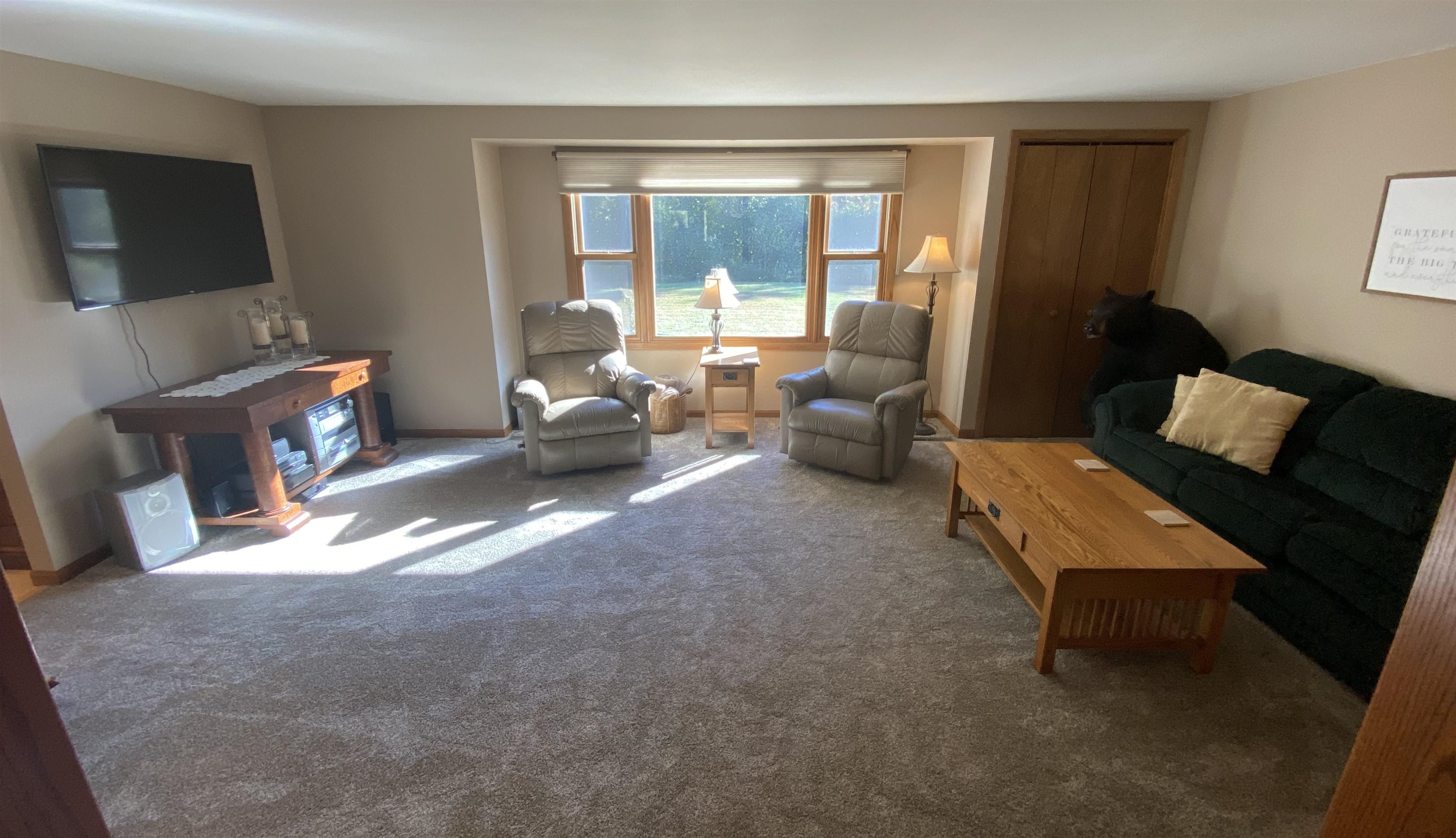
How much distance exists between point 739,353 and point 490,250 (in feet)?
6.07

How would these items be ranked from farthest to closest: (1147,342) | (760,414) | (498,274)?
(760,414) < (498,274) < (1147,342)

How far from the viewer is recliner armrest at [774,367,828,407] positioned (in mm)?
4234

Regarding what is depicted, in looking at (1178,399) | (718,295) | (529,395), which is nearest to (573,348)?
(529,395)

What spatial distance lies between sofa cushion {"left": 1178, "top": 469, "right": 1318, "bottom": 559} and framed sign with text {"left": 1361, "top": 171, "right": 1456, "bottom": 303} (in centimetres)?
97

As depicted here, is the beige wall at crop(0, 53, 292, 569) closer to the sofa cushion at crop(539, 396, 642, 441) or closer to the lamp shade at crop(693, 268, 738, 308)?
the sofa cushion at crop(539, 396, 642, 441)

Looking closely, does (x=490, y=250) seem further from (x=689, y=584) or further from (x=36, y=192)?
(x=689, y=584)

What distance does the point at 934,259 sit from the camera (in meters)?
4.48

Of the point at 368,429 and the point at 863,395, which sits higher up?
the point at 863,395

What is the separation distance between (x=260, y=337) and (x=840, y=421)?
343cm

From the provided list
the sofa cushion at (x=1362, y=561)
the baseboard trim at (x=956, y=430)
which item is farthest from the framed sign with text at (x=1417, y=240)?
the baseboard trim at (x=956, y=430)

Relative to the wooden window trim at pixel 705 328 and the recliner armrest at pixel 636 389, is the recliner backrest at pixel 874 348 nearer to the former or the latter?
the wooden window trim at pixel 705 328

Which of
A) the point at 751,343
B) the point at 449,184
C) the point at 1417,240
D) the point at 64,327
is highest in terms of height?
the point at 449,184

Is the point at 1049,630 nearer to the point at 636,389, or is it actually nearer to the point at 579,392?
the point at 636,389

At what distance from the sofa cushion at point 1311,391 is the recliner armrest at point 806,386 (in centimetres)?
232
